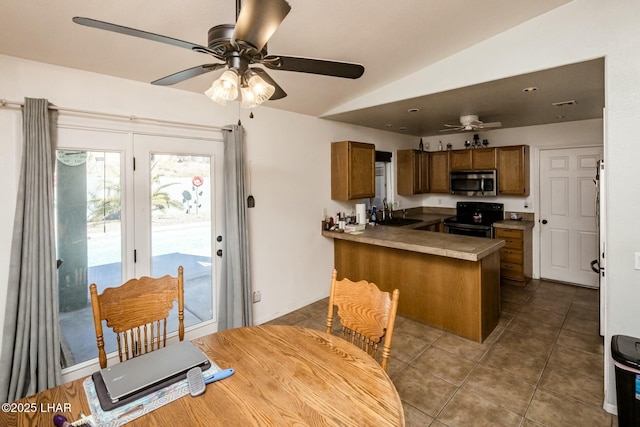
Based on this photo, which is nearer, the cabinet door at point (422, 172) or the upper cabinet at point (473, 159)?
the upper cabinet at point (473, 159)

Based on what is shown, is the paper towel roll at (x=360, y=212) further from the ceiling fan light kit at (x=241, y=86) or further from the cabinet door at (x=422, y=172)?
the ceiling fan light kit at (x=241, y=86)

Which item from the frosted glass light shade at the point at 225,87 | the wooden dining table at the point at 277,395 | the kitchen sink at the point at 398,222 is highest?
the frosted glass light shade at the point at 225,87

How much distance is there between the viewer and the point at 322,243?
431 centimetres

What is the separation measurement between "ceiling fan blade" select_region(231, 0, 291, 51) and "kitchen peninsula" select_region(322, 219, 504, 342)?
8.36 feet

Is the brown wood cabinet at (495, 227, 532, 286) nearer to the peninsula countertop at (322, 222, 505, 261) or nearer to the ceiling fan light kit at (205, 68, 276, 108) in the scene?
the peninsula countertop at (322, 222, 505, 261)

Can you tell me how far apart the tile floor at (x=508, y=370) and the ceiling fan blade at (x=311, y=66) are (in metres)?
2.22

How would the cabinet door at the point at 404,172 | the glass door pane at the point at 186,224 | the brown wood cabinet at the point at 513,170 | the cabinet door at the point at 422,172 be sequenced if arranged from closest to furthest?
the glass door pane at the point at 186,224 → the brown wood cabinet at the point at 513,170 → the cabinet door at the point at 404,172 → the cabinet door at the point at 422,172

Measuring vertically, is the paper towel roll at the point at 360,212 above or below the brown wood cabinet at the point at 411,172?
below

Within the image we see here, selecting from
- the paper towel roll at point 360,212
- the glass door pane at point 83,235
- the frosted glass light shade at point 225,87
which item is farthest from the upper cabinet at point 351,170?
the frosted glass light shade at point 225,87

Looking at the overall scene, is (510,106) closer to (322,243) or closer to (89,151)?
(322,243)

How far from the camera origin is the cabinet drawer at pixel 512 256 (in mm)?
4695

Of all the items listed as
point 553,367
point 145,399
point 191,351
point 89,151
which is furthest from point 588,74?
point 89,151

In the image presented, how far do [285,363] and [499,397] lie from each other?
185cm

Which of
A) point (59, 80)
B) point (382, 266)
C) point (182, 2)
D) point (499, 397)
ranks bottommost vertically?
point (499, 397)
